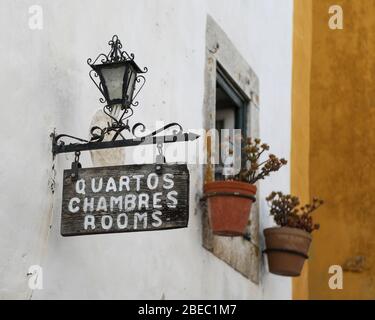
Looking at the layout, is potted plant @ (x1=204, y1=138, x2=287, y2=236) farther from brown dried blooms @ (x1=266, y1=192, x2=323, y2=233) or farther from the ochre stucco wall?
the ochre stucco wall

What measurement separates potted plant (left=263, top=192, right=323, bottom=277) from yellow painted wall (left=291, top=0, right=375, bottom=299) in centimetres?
144

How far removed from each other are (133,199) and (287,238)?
318 centimetres

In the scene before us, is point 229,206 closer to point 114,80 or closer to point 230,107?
point 230,107

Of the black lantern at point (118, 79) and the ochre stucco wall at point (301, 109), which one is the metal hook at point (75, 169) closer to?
the black lantern at point (118, 79)

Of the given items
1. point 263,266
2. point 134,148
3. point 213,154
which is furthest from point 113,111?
point 263,266

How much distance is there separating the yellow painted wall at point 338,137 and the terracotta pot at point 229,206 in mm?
2668

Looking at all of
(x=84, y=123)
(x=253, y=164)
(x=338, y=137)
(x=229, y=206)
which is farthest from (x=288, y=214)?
(x=84, y=123)

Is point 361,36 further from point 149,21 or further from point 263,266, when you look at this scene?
point 149,21

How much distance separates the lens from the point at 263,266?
26.3 ft

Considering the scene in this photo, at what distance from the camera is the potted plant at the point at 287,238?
7719 millimetres

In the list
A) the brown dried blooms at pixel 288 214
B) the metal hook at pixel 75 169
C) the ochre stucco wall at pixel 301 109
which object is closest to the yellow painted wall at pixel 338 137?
the ochre stucco wall at pixel 301 109

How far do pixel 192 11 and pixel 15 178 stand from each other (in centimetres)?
260

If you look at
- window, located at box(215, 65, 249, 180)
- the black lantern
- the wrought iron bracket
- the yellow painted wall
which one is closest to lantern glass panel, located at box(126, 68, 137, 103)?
the black lantern

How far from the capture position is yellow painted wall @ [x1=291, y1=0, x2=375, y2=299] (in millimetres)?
9609
